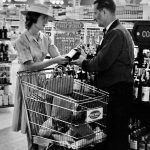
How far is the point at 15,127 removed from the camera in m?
3.24

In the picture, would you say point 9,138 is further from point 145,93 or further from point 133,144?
point 145,93

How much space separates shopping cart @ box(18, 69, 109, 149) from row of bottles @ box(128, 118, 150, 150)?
1.39m

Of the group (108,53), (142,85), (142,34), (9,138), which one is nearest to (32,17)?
(108,53)

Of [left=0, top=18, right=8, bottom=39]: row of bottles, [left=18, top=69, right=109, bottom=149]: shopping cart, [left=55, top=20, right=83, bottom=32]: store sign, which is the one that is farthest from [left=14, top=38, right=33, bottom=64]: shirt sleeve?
[left=0, top=18, right=8, bottom=39]: row of bottles

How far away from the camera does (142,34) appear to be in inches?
140

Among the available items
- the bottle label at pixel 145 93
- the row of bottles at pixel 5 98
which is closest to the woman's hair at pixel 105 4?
the bottle label at pixel 145 93

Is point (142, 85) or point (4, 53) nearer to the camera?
point (142, 85)

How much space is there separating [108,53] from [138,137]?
167cm

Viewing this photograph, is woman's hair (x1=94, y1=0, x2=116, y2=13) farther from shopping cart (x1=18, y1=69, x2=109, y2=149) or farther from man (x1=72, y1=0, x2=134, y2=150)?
shopping cart (x1=18, y1=69, x2=109, y2=149)

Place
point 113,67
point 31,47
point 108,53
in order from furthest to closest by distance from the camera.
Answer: point 31,47 < point 113,67 < point 108,53

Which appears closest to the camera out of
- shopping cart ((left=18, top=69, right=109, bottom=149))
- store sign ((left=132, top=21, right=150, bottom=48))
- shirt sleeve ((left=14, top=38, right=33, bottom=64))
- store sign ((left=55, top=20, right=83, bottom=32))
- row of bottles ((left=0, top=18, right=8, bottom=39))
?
shopping cart ((left=18, top=69, right=109, bottom=149))

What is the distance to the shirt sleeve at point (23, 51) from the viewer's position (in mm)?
3384

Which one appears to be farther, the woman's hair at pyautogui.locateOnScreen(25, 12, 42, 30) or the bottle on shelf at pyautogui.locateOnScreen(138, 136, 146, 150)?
the bottle on shelf at pyautogui.locateOnScreen(138, 136, 146, 150)

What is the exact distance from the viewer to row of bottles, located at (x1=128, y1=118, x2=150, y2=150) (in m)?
4.04
